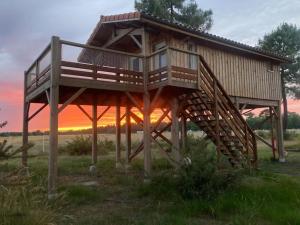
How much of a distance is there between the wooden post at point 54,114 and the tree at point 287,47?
33.3 meters

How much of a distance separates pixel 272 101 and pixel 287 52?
21449mm

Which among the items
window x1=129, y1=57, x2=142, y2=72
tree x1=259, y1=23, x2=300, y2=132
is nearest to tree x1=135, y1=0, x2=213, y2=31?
tree x1=259, y1=23, x2=300, y2=132

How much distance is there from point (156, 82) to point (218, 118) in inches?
107

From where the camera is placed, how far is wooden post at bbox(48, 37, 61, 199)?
934cm

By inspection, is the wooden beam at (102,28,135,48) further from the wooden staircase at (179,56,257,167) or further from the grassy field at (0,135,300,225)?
the grassy field at (0,135,300,225)

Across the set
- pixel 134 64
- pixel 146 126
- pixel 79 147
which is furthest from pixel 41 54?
pixel 79 147

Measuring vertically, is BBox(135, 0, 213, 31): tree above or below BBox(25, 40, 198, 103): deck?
above

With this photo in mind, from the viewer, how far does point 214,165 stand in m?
8.66

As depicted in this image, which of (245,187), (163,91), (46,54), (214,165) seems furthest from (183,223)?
(46,54)

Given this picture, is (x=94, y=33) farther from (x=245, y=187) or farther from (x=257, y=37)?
(x=257, y=37)

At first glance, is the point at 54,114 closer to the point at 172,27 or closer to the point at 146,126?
the point at 146,126

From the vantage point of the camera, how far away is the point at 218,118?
1217cm

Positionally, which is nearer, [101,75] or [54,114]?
[54,114]

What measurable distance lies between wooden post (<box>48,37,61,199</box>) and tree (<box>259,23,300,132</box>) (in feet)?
109
